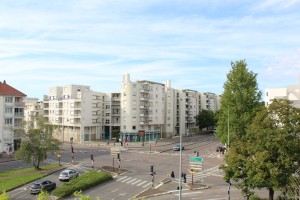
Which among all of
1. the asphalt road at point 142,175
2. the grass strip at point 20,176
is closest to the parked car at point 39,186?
the asphalt road at point 142,175

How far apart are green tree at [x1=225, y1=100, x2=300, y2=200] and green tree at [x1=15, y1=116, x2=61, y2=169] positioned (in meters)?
30.6

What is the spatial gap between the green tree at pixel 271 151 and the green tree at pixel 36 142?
30606 millimetres

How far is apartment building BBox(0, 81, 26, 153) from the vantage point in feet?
235

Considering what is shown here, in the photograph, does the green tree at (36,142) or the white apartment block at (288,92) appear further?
the white apartment block at (288,92)

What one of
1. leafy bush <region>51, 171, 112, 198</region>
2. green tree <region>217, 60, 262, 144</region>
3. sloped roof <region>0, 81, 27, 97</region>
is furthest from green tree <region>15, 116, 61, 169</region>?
green tree <region>217, 60, 262, 144</region>

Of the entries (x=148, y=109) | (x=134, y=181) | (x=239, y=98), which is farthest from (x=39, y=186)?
(x=148, y=109)

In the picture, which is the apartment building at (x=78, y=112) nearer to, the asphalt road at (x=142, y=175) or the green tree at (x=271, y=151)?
the asphalt road at (x=142, y=175)

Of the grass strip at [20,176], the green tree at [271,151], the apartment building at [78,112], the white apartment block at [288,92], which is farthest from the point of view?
the apartment building at [78,112]

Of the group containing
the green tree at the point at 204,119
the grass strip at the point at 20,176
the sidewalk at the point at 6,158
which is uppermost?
the green tree at the point at 204,119

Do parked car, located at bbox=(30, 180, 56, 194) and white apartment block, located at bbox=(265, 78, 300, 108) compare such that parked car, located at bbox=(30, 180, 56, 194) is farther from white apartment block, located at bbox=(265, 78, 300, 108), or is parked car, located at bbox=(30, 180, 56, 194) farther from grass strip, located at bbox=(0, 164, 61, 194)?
white apartment block, located at bbox=(265, 78, 300, 108)

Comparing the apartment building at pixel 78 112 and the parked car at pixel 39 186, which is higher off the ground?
the apartment building at pixel 78 112

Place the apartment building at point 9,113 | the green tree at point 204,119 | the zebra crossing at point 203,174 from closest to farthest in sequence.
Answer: the zebra crossing at point 203,174
the apartment building at point 9,113
the green tree at point 204,119

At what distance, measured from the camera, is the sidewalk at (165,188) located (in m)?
37.2

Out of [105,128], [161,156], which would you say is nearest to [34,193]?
[161,156]
